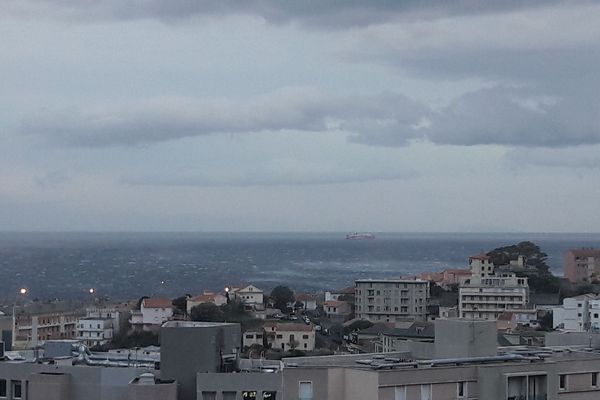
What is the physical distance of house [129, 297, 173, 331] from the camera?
6550 cm

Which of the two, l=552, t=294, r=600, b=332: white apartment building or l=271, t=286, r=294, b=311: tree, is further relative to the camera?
l=271, t=286, r=294, b=311: tree

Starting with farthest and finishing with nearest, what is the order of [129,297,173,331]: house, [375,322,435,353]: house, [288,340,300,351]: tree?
1. [129,297,173,331]: house
2. [288,340,300,351]: tree
3. [375,322,435,353]: house

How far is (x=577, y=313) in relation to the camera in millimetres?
59812

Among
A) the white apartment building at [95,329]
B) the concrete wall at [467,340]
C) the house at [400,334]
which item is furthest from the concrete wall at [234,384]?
the white apartment building at [95,329]

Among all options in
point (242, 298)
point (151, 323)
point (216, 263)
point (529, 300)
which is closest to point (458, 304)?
point (529, 300)

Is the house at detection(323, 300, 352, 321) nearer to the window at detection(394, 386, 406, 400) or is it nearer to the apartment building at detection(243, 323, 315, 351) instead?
the apartment building at detection(243, 323, 315, 351)

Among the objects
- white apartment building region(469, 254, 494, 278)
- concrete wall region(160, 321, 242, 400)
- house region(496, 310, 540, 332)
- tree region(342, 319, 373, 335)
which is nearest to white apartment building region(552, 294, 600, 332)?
house region(496, 310, 540, 332)

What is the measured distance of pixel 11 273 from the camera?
504 ft

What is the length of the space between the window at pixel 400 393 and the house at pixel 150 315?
48.4m

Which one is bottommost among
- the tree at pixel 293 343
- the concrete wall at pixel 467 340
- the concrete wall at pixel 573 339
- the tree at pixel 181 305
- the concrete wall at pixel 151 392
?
the tree at pixel 293 343

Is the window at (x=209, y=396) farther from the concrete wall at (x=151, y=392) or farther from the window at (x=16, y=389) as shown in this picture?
the window at (x=16, y=389)

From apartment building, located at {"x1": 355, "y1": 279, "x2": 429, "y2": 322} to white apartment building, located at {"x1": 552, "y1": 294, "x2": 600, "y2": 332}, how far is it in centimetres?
1428

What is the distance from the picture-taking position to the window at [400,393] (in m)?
16.4

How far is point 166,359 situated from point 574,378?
5577 millimetres
